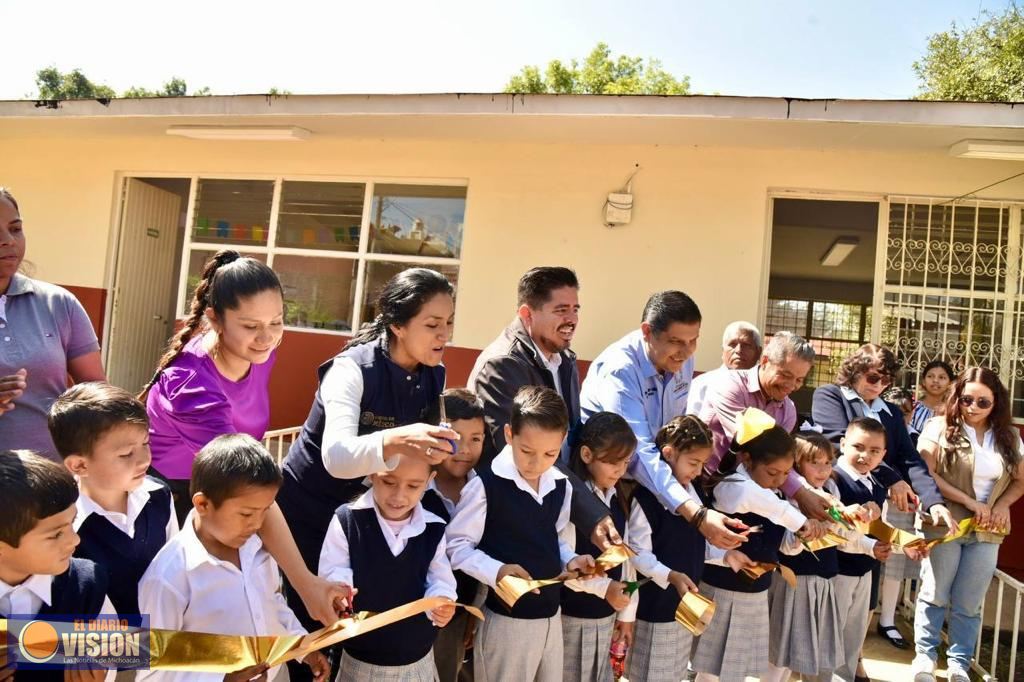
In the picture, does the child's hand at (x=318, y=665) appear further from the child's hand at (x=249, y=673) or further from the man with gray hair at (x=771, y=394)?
the man with gray hair at (x=771, y=394)

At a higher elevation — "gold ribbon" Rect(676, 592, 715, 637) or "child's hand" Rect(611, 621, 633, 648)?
"gold ribbon" Rect(676, 592, 715, 637)

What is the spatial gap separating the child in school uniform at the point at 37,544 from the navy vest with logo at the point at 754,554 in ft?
7.63

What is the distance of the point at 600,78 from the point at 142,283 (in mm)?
27359

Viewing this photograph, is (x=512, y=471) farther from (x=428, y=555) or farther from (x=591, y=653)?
(x=591, y=653)

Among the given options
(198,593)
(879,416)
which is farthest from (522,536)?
A: (879,416)

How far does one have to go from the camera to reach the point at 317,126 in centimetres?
600

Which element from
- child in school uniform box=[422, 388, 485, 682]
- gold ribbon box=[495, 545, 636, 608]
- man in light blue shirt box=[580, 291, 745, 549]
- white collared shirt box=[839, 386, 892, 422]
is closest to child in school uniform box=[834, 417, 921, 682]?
white collared shirt box=[839, 386, 892, 422]

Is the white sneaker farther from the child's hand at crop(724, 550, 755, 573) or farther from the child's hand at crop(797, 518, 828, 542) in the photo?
the child's hand at crop(724, 550, 755, 573)

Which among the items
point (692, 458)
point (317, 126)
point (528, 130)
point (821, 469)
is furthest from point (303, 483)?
point (317, 126)

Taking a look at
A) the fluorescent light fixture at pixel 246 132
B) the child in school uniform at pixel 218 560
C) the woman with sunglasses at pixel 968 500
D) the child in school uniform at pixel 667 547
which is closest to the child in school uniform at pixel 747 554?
the child in school uniform at pixel 667 547

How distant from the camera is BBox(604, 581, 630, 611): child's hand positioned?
242 cm

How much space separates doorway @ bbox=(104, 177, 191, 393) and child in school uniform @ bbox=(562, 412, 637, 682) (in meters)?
6.62

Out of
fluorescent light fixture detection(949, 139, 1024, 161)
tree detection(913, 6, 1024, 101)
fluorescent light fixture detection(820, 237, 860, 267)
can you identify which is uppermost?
tree detection(913, 6, 1024, 101)

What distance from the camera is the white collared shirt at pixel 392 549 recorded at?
2117 millimetres
